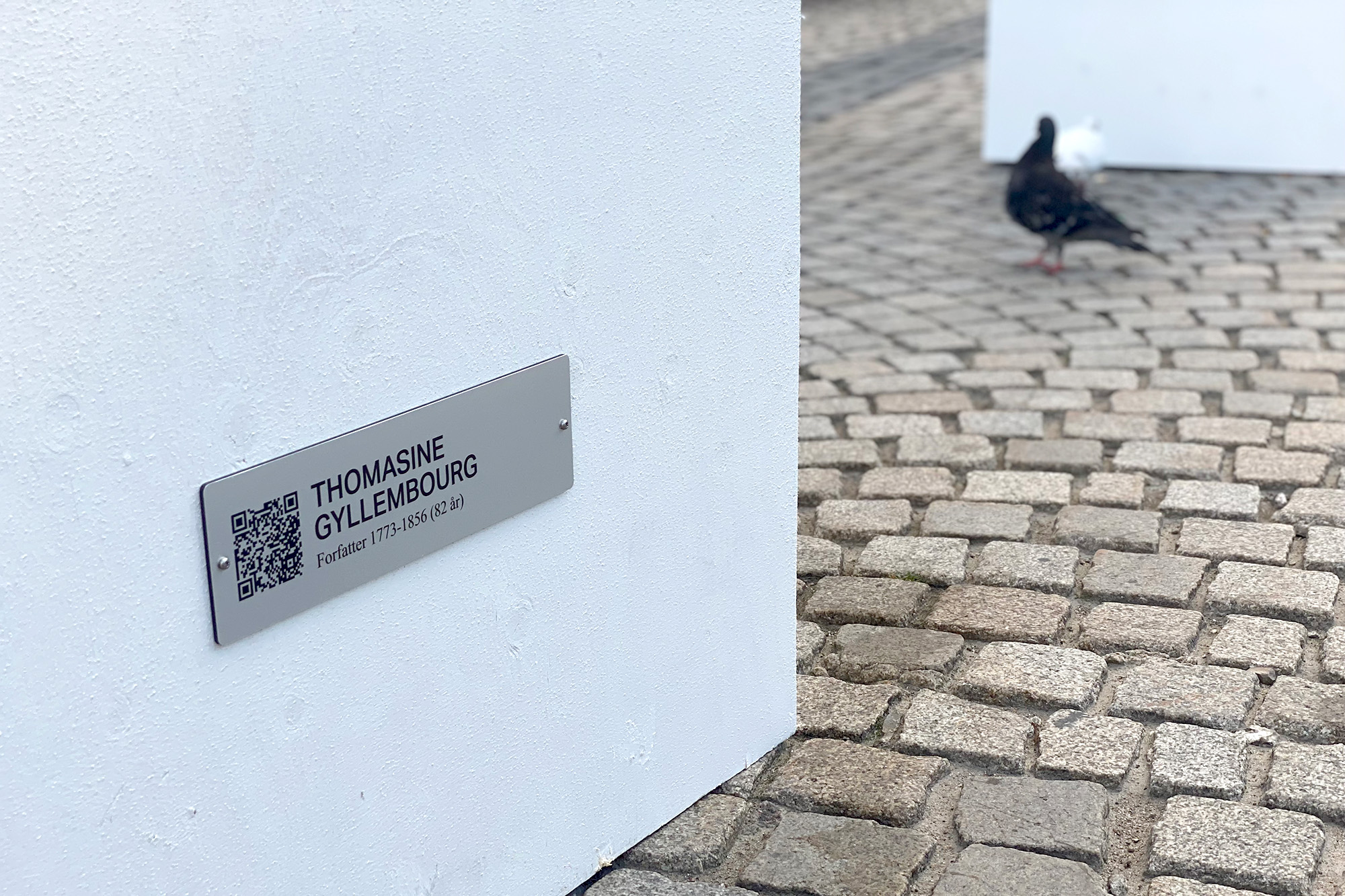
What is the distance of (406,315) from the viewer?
2270mm

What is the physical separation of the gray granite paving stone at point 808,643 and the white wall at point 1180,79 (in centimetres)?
603

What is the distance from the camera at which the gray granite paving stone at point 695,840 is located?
2922 millimetres

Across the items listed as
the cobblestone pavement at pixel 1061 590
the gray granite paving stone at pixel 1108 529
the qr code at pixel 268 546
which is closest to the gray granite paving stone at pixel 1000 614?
the cobblestone pavement at pixel 1061 590

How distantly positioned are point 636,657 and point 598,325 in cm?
66

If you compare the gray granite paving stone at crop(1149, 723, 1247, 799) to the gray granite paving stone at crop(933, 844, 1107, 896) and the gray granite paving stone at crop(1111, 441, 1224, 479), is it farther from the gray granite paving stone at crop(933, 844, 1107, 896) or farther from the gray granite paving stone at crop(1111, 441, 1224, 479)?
the gray granite paving stone at crop(1111, 441, 1224, 479)

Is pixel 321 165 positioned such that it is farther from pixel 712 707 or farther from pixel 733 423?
pixel 712 707

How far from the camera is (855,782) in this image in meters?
3.12

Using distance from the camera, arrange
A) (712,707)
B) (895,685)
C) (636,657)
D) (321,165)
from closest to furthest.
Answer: (321,165), (636,657), (712,707), (895,685)

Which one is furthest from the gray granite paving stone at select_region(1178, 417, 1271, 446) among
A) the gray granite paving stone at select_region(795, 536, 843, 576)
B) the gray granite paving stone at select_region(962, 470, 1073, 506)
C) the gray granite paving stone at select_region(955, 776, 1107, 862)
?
the gray granite paving stone at select_region(955, 776, 1107, 862)

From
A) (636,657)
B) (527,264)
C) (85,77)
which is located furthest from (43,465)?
(636,657)

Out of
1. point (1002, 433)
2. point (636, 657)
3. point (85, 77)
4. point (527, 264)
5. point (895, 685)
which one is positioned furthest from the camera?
point (1002, 433)

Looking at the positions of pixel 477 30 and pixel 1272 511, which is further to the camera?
pixel 1272 511

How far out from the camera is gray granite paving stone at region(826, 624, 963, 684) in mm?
3555

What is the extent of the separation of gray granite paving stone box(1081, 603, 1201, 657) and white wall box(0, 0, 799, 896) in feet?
3.01
